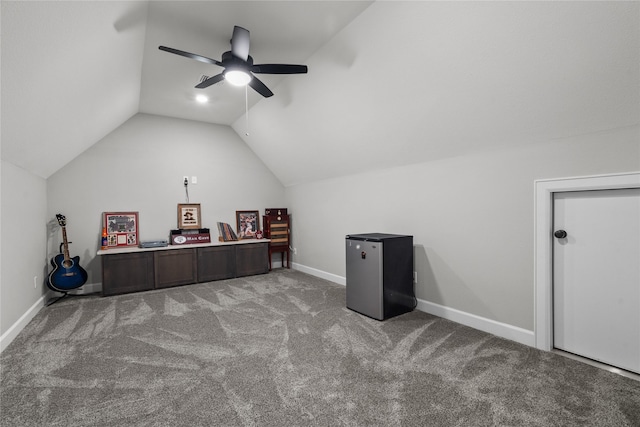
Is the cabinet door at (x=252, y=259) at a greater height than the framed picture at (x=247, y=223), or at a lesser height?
lesser

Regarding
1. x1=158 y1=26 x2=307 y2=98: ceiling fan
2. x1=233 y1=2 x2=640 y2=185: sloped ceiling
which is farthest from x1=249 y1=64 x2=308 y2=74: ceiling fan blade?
x1=233 y1=2 x2=640 y2=185: sloped ceiling

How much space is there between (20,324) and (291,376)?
9.36 ft

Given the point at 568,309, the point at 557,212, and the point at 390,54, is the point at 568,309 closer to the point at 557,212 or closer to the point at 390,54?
the point at 557,212

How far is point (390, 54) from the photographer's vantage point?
257 cm

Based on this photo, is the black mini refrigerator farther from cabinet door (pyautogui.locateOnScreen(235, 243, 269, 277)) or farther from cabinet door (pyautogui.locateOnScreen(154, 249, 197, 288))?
cabinet door (pyautogui.locateOnScreen(154, 249, 197, 288))

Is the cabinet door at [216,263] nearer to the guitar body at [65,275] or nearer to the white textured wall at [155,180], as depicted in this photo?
the white textured wall at [155,180]

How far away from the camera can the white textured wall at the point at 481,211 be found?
2242 mm

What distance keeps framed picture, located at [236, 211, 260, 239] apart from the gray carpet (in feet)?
8.27

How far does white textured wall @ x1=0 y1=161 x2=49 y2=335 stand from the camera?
8.68 feet

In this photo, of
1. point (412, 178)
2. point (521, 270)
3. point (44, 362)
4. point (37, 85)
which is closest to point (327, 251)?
point (412, 178)

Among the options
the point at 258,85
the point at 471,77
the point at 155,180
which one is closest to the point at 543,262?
the point at 471,77

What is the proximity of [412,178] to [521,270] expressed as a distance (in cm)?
147

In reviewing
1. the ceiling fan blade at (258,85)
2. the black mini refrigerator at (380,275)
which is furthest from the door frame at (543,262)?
the ceiling fan blade at (258,85)

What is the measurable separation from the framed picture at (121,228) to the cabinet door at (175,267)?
623 millimetres
